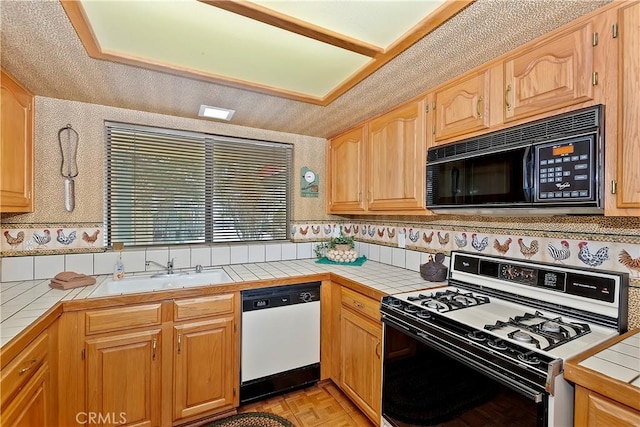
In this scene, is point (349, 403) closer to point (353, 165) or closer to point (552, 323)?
point (552, 323)

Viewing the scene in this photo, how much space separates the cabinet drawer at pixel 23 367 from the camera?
1036mm

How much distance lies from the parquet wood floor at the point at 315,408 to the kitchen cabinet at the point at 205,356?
0.82 ft

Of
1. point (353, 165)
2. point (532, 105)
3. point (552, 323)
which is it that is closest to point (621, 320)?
point (552, 323)

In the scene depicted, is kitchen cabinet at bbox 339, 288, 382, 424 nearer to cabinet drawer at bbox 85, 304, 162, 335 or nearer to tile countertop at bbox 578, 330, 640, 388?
tile countertop at bbox 578, 330, 640, 388

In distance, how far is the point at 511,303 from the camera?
159 centimetres

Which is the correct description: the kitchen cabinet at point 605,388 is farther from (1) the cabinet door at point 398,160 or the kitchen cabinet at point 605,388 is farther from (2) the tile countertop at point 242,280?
(1) the cabinet door at point 398,160

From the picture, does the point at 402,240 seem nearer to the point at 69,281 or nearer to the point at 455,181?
the point at 455,181

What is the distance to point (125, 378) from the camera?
5.55 feet

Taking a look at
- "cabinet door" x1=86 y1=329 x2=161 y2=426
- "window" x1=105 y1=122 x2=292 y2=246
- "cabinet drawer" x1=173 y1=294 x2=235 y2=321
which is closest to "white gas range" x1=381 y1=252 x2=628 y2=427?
"cabinet drawer" x1=173 y1=294 x2=235 y2=321

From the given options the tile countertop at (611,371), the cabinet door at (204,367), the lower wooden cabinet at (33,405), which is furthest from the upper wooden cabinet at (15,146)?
the tile countertop at (611,371)

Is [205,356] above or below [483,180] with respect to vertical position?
below

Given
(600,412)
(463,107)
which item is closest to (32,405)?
(600,412)

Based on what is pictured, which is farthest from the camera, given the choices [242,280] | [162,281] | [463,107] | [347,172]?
[347,172]

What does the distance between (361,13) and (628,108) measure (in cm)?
100
